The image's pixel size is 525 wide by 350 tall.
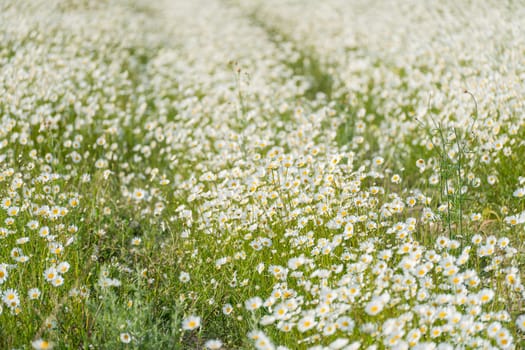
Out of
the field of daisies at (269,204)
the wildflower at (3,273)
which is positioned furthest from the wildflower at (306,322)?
the wildflower at (3,273)

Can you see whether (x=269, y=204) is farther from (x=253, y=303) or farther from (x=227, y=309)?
(x=253, y=303)

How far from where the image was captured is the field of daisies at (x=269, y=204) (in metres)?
2.96

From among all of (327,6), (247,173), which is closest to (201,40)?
(327,6)

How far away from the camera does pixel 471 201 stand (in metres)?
4.64

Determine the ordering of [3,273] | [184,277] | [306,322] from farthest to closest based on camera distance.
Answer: [184,277] < [3,273] < [306,322]

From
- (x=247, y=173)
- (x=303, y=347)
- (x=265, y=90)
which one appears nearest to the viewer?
(x=303, y=347)

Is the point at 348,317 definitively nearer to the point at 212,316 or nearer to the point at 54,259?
the point at 212,316

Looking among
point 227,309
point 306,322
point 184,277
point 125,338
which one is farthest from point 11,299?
point 306,322

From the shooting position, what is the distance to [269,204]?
4.22 metres

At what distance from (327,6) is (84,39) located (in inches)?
289

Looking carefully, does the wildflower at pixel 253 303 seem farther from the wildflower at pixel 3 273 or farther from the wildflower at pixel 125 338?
the wildflower at pixel 3 273

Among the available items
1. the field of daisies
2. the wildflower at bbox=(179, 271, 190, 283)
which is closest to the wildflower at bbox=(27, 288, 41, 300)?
the field of daisies

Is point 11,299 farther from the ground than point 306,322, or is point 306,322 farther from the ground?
point 306,322

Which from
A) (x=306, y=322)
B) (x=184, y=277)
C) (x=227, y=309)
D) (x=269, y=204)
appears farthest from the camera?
(x=269, y=204)
